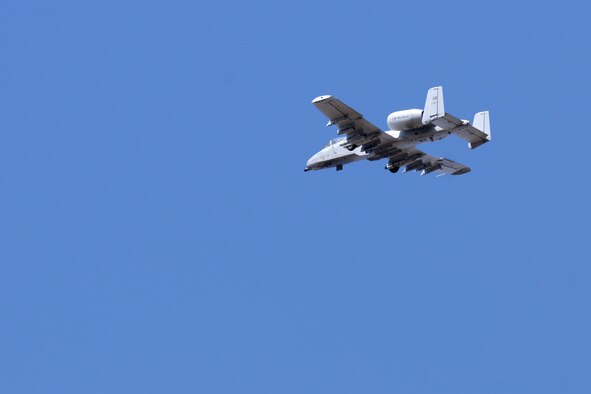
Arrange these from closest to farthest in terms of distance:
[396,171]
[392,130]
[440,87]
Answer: [440,87], [392,130], [396,171]

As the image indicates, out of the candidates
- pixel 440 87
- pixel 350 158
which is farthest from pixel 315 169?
pixel 440 87

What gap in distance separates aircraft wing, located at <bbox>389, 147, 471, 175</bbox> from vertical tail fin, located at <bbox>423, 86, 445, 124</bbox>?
822 centimetres

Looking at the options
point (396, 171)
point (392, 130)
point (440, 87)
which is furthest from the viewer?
point (396, 171)

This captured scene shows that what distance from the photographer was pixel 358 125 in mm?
77562

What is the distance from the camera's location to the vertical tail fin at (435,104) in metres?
72.9

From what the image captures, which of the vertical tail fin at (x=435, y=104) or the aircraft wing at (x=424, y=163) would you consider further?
the aircraft wing at (x=424, y=163)

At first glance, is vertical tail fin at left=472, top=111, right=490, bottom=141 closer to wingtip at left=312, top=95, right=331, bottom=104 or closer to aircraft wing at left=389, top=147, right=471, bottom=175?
aircraft wing at left=389, top=147, right=471, bottom=175

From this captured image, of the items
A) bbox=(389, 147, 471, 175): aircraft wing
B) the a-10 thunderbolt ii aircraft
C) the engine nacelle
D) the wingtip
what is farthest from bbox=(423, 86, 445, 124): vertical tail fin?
bbox=(389, 147, 471, 175): aircraft wing

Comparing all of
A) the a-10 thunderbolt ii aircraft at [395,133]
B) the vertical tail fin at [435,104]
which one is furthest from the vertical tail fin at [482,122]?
the vertical tail fin at [435,104]

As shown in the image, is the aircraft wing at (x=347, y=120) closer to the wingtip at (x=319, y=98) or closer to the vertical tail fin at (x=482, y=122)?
the wingtip at (x=319, y=98)

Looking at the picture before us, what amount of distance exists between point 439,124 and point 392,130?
447cm

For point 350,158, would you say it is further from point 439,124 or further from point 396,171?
point 439,124

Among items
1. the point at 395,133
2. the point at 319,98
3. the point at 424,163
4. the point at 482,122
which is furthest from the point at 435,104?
the point at 424,163

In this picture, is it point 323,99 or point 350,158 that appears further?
point 350,158
